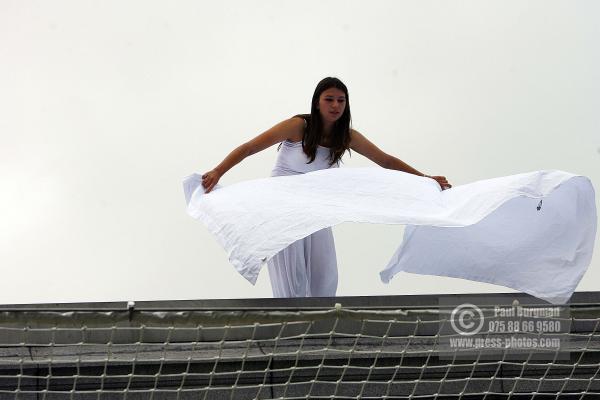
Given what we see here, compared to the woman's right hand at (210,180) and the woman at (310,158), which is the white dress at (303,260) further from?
the woman's right hand at (210,180)

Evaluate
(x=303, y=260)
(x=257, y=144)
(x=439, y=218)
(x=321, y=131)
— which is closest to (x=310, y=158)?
(x=321, y=131)

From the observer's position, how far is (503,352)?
4332 millimetres

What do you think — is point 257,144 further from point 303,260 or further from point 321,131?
point 303,260

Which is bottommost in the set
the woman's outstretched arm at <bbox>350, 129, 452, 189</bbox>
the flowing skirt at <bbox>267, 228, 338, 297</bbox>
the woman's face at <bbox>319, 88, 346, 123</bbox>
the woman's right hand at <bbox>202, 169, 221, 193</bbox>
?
the flowing skirt at <bbox>267, 228, 338, 297</bbox>

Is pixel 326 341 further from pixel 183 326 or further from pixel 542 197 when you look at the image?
pixel 542 197

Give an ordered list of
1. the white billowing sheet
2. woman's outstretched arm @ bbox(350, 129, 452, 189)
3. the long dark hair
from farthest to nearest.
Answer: woman's outstretched arm @ bbox(350, 129, 452, 189), the long dark hair, the white billowing sheet

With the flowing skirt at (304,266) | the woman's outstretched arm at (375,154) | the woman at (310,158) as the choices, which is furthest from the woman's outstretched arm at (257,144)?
the flowing skirt at (304,266)

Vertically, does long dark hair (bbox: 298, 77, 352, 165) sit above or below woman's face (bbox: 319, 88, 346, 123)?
below

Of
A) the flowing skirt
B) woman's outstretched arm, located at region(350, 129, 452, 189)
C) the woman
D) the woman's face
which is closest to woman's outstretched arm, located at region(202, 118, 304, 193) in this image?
the woman

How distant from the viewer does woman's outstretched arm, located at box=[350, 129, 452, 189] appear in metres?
5.61

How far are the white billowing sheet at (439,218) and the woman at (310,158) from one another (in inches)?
8.9

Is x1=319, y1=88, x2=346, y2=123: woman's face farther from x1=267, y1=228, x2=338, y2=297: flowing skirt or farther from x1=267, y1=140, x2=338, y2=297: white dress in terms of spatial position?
x1=267, y1=228, x2=338, y2=297: flowing skirt

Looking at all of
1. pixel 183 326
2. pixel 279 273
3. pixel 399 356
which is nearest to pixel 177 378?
pixel 183 326

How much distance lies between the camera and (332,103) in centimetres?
535
